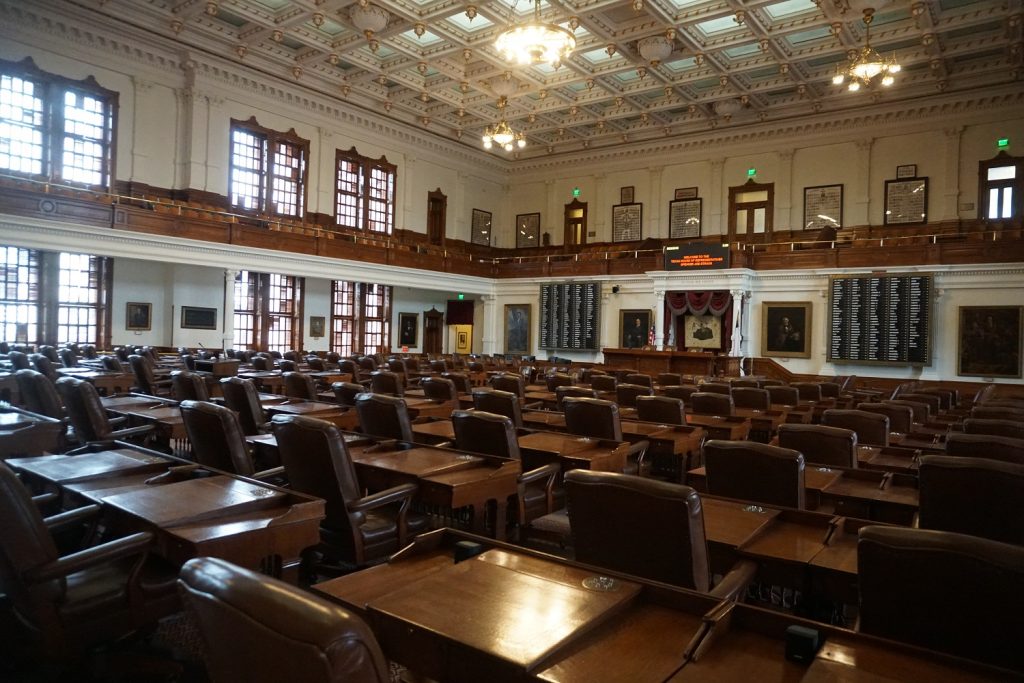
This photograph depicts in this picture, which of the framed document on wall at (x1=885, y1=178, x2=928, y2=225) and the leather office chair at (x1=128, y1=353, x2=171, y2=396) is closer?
the leather office chair at (x1=128, y1=353, x2=171, y2=396)

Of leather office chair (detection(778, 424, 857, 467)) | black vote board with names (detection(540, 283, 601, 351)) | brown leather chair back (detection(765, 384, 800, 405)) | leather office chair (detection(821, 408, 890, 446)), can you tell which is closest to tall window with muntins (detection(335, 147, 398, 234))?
black vote board with names (detection(540, 283, 601, 351))

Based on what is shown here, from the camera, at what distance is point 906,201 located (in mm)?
18000

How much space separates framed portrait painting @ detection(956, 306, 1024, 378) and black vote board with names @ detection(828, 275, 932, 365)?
0.73m

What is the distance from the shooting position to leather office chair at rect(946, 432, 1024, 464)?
10.7 ft

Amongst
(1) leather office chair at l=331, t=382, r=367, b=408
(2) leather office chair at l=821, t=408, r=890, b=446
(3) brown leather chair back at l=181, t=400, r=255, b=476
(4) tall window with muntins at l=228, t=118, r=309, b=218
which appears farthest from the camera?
(4) tall window with muntins at l=228, t=118, r=309, b=218

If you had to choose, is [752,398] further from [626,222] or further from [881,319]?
[626,222]

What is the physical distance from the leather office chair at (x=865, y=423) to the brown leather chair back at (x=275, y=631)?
15.6 ft

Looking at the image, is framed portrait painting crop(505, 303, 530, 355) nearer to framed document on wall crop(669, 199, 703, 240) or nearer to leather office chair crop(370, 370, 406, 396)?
framed document on wall crop(669, 199, 703, 240)

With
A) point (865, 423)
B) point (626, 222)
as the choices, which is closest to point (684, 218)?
point (626, 222)

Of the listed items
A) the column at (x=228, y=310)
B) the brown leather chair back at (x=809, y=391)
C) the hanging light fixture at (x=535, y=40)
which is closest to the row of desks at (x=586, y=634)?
the brown leather chair back at (x=809, y=391)

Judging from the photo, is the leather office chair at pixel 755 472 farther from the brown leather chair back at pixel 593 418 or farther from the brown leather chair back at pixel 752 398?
the brown leather chair back at pixel 752 398

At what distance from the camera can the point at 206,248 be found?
14.5m

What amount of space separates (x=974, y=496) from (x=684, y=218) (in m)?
20.3

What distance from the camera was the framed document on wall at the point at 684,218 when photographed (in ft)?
70.4
